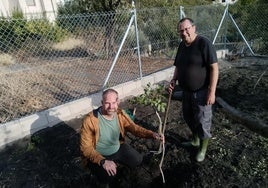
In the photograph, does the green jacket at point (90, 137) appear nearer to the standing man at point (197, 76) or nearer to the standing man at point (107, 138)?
the standing man at point (107, 138)

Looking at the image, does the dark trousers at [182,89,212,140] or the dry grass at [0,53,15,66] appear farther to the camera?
the dry grass at [0,53,15,66]

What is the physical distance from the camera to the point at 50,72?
7.85 meters

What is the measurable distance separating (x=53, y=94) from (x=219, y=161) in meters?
4.22

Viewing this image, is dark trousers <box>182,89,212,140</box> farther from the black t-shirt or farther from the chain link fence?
the chain link fence

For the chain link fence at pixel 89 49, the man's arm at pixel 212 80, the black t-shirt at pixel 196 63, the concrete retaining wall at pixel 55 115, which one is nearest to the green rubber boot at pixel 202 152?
the man's arm at pixel 212 80

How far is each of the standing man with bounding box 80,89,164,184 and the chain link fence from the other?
3002 mm

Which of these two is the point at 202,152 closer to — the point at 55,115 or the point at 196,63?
the point at 196,63

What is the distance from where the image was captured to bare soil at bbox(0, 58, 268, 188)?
3.16m

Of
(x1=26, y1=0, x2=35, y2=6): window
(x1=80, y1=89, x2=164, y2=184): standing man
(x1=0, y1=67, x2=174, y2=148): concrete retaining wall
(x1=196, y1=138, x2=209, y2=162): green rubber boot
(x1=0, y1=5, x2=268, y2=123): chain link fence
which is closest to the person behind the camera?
(x1=80, y1=89, x2=164, y2=184): standing man

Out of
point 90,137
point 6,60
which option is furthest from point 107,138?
point 6,60

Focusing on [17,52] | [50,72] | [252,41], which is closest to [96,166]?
[50,72]

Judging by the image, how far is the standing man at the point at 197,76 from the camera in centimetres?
305

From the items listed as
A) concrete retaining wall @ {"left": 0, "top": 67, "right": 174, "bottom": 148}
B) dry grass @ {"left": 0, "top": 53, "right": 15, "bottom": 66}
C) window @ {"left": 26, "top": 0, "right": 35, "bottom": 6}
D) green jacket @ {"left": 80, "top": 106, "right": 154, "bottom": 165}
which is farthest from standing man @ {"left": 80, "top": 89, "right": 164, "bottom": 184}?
window @ {"left": 26, "top": 0, "right": 35, "bottom": 6}

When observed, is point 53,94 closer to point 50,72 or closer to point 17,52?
point 50,72
